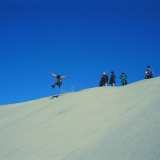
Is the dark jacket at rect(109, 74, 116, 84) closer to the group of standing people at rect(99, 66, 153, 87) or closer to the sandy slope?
the group of standing people at rect(99, 66, 153, 87)

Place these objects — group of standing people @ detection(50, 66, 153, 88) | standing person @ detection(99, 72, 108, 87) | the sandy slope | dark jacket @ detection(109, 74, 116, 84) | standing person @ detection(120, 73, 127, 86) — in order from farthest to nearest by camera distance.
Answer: standing person @ detection(99, 72, 108, 87) → dark jacket @ detection(109, 74, 116, 84) → standing person @ detection(120, 73, 127, 86) → group of standing people @ detection(50, 66, 153, 88) → the sandy slope

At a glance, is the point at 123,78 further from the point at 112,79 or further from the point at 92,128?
the point at 92,128

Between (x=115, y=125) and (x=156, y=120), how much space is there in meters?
1.21

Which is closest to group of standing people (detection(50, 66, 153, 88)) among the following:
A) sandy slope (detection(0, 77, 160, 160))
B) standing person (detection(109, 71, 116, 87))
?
standing person (detection(109, 71, 116, 87))

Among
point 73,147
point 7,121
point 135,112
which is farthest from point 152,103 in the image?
point 7,121

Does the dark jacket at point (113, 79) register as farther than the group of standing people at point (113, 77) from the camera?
Yes

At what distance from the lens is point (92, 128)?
Answer: 7.40 meters

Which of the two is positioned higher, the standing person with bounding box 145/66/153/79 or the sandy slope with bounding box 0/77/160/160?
the standing person with bounding box 145/66/153/79

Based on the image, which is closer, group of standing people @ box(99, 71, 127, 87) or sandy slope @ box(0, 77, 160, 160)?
sandy slope @ box(0, 77, 160, 160)

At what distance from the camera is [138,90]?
1042cm

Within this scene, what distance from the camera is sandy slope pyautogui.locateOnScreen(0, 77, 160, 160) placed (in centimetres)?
560

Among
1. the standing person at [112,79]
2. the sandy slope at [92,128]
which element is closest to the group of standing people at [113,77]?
the standing person at [112,79]

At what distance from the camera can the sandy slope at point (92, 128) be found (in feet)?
18.4

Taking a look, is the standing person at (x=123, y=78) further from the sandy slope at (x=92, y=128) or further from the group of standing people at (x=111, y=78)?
the sandy slope at (x=92, y=128)
